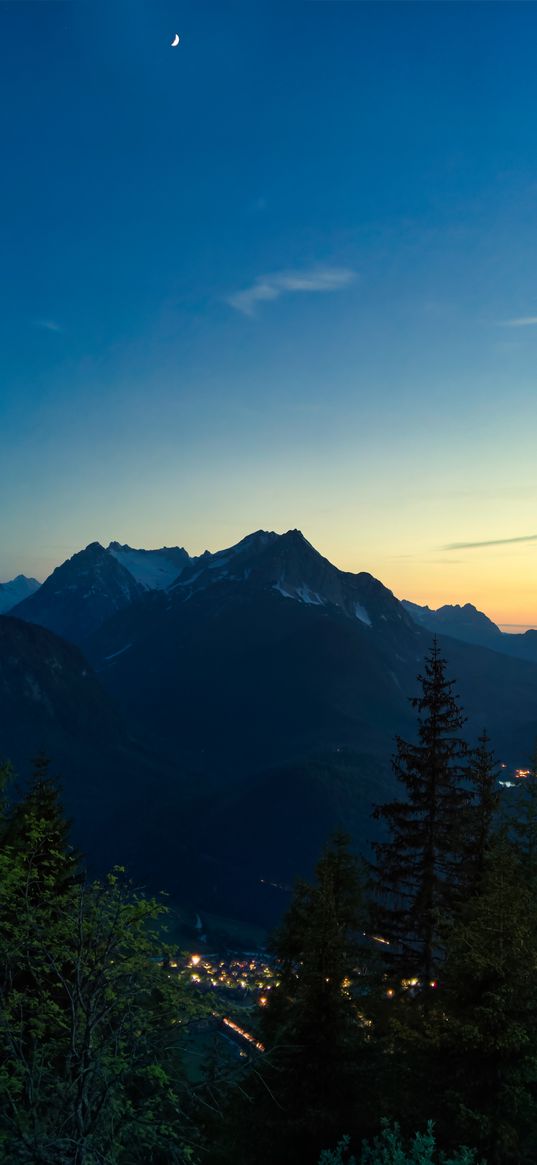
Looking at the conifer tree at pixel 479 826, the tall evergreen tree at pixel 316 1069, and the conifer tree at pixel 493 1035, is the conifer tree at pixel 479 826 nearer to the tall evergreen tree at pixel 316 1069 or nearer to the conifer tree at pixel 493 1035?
the tall evergreen tree at pixel 316 1069

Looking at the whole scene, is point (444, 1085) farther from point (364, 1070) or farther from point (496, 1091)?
point (364, 1070)

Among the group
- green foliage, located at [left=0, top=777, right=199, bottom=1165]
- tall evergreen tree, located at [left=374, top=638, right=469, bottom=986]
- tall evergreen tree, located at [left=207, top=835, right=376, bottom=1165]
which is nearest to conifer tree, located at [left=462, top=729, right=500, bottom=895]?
tall evergreen tree, located at [left=374, top=638, right=469, bottom=986]

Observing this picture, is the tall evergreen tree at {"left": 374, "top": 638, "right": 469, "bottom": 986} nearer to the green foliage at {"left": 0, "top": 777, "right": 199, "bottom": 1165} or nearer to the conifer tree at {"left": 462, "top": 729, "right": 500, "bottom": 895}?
the conifer tree at {"left": 462, "top": 729, "right": 500, "bottom": 895}

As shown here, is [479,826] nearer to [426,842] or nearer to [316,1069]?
[426,842]

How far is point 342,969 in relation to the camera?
21453mm

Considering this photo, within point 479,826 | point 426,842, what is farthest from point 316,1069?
point 479,826

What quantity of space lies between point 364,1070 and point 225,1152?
218 inches

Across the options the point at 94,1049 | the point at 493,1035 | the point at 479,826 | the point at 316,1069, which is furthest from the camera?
the point at 479,826

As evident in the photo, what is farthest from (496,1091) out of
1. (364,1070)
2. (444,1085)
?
(364,1070)

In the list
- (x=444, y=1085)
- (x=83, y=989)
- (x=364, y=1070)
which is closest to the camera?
(x=83, y=989)

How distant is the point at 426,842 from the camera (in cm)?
2638

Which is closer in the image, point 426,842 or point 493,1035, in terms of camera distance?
point 493,1035

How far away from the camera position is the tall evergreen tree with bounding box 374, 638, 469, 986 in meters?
25.8

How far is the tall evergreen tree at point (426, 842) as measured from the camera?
25.8 m
